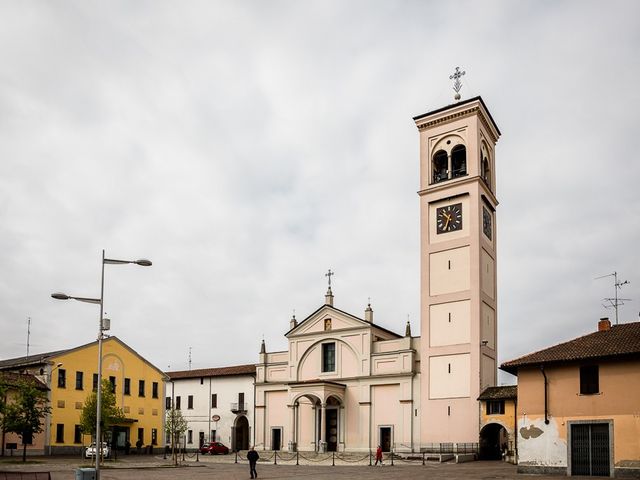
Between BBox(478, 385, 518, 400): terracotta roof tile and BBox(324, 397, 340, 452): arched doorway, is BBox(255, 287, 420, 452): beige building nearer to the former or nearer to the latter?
BBox(324, 397, 340, 452): arched doorway

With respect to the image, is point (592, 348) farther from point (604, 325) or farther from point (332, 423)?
point (332, 423)

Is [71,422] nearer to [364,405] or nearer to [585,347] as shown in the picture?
[364,405]

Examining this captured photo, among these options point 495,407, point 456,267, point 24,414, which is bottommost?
point 24,414

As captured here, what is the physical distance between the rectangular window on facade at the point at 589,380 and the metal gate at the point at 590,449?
1423 mm

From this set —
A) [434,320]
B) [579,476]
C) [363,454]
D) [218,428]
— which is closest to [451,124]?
[434,320]

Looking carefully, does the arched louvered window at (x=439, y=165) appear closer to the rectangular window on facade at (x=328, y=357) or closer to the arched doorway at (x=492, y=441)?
the rectangular window on facade at (x=328, y=357)

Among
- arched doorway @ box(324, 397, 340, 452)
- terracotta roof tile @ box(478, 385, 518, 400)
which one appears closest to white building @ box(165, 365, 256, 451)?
arched doorway @ box(324, 397, 340, 452)

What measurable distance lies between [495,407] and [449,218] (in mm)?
14953

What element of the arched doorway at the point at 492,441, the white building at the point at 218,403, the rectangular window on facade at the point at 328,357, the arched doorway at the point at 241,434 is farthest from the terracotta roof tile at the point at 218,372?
the arched doorway at the point at 492,441

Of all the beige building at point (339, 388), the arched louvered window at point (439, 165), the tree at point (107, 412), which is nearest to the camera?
the tree at point (107, 412)

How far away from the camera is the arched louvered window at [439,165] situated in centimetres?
Answer: 5441

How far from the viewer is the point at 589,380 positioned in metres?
29.5

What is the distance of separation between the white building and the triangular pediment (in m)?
8.17

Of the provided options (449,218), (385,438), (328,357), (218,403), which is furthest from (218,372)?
(449,218)
